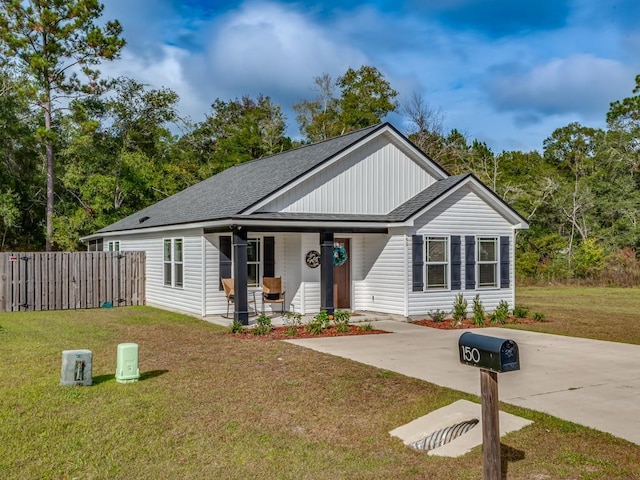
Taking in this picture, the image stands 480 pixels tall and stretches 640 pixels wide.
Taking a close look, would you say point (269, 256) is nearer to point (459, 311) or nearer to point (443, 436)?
point (459, 311)

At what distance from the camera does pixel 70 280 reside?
711 inches

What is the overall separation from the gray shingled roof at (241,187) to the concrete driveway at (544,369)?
4.52 meters

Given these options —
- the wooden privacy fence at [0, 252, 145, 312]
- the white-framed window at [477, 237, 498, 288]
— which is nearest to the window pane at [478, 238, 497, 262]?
the white-framed window at [477, 237, 498, 288]

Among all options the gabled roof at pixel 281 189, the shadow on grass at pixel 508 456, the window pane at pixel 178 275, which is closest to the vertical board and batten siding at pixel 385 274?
the gabled roof at pixel 281 189

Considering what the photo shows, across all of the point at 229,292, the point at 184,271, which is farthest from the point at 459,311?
the point at 184,271

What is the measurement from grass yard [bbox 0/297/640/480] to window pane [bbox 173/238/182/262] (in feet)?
23.8

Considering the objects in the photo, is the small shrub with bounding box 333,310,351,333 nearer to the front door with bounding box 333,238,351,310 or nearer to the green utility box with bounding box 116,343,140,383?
the front door with bounding box 333,238,351,310

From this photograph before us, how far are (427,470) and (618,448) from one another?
1789mm

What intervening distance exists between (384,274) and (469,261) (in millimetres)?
2300

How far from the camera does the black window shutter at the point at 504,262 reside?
54.3 feet

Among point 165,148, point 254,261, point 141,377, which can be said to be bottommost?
point 141,377

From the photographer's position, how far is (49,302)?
17.8 metres

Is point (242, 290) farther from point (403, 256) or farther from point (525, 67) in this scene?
point (525, 67)

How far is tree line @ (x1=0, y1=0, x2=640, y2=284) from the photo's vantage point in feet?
94.6
